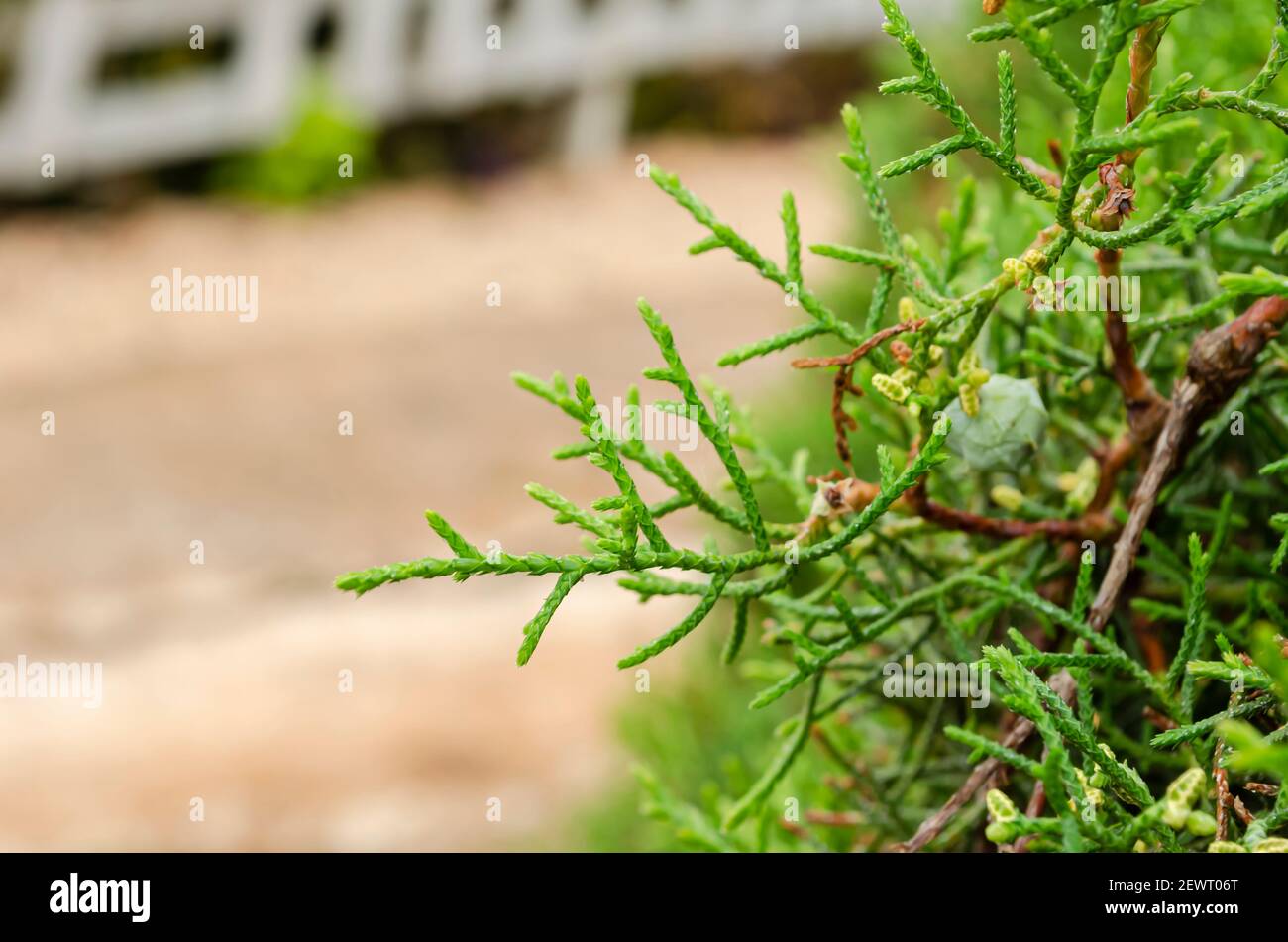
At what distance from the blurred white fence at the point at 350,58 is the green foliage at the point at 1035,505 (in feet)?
27.4

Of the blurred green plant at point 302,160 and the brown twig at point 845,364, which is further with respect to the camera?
the blurred green plant at point 302,160

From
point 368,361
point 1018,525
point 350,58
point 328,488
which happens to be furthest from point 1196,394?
point 350,58

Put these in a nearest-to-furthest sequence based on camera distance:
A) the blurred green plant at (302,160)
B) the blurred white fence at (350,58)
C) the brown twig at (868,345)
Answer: the brown twig at (868,345)
the blurred white fence at (350,58)
the blurred green plant at (302,160)

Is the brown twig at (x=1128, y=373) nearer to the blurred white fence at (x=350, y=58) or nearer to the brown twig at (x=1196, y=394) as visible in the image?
the brown twig at (x=1196, y=394)

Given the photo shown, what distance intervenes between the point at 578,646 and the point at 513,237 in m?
5.21

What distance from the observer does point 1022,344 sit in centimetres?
116

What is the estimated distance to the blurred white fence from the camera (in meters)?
9.14

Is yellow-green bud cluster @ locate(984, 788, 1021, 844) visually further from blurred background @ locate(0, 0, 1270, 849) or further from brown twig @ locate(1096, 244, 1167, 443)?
blurred background @ locate(0, 0, 1270, 849)

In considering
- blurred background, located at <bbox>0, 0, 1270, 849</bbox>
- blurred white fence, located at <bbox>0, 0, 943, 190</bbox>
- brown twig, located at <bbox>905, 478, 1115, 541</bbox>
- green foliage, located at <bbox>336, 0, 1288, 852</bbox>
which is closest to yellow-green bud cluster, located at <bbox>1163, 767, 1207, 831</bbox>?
green foliage, located at <bbox>336, 0, 1288, 852</bbox>

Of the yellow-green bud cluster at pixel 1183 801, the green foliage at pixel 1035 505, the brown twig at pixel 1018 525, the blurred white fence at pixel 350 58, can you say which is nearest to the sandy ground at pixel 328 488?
the blurred white fence at pixel 350 58

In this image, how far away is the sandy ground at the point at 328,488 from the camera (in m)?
5.23

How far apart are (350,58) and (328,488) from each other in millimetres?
4619

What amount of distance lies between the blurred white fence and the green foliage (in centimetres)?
835

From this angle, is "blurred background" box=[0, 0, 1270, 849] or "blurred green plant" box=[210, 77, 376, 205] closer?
"blurred background" box=[0, 0, 1270, 849]
